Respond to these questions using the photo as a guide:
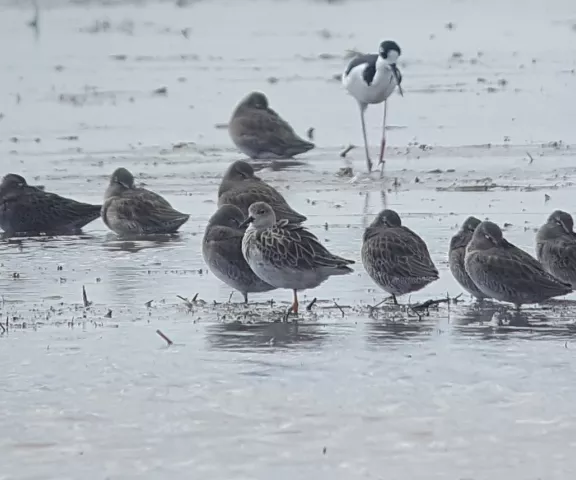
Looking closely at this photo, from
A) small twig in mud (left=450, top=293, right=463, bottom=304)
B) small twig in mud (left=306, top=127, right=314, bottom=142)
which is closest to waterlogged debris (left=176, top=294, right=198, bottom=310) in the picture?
small twig in mud (left=450, top=293, right=463, bottom=304)

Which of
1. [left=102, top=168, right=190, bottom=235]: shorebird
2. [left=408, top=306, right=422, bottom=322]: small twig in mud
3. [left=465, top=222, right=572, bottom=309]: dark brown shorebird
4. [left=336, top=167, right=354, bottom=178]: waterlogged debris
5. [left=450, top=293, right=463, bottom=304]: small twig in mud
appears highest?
[left=336, top=167, right=354, bottom=178]: waterlogged debris

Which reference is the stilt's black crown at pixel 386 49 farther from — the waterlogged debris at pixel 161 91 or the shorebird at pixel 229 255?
the shorebird at pixel 229 255

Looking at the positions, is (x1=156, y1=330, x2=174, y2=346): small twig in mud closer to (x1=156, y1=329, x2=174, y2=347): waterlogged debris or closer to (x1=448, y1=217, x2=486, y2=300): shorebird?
(x1=156, y1=329, x2=174, y2=347): waterlogged debris

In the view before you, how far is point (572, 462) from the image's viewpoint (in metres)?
6.95

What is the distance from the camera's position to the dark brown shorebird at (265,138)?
20.0 m

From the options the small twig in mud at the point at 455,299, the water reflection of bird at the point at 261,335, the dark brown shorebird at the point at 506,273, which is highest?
the dark brown shorebird at the point at 506,273

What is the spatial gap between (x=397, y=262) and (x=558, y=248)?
128 centimetres

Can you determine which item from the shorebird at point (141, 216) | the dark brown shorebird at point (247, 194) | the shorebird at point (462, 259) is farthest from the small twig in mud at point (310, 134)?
the shorebird at point (462, 259)

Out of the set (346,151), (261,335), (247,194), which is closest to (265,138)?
(346,151)

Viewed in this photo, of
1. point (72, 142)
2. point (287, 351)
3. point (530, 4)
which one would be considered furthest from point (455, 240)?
point (530, 4)

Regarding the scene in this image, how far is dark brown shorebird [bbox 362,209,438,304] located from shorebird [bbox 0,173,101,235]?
444cm

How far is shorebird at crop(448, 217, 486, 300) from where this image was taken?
35.9 ft

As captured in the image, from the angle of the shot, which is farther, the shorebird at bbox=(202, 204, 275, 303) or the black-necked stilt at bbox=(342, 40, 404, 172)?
the black-necked stilt at bbox=(342, 40, 404, 172)

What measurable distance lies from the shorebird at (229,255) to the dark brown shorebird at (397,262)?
0.75 m
